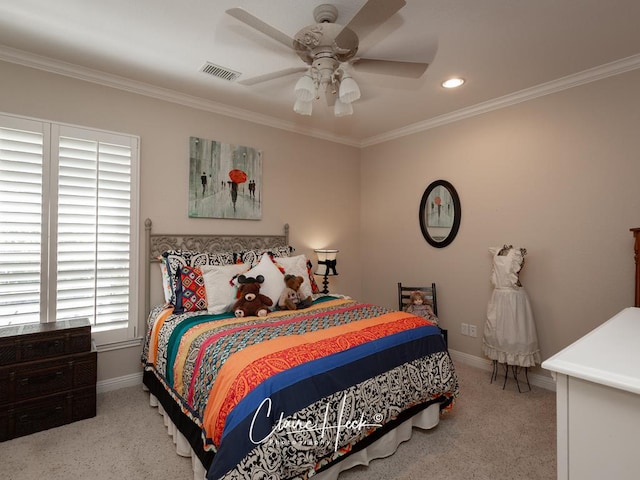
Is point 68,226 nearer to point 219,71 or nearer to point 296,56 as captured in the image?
point 219,71

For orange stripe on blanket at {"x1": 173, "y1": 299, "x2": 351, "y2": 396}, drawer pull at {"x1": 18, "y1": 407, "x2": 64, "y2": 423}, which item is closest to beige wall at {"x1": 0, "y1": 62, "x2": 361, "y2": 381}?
drawer pull at {"x1": 18, "y1": 407, "x2": 64, "y2": 423}

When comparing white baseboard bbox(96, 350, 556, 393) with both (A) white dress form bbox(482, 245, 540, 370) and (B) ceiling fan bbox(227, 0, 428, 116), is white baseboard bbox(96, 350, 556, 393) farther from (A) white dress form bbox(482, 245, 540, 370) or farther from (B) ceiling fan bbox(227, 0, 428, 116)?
(B) ceiling fan bbox(227, 0, 428, 116)

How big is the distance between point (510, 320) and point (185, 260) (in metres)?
2.87

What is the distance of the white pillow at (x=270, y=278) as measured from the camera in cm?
278

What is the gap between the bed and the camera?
1.49 meters

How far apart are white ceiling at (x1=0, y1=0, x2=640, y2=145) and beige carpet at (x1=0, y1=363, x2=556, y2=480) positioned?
2656 mm

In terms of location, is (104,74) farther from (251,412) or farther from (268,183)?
(251,412)

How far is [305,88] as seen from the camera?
1.96 meters

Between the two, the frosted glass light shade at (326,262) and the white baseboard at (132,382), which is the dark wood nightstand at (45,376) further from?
the frosted glass light shade at (326,262)

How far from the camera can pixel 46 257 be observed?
2535 millimetres

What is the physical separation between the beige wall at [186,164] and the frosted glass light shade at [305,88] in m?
1.70

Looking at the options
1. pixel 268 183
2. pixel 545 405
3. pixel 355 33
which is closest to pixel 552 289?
pixel 545 405

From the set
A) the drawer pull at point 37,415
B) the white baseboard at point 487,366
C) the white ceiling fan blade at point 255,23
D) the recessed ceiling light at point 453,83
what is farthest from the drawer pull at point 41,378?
the recessed ceiling light at point 453,83

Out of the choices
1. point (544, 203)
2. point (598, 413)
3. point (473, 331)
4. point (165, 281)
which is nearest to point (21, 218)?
point (165, 281)
